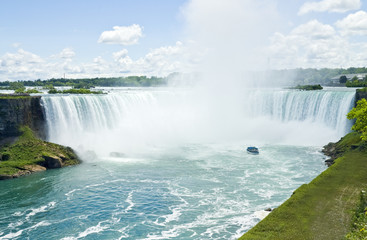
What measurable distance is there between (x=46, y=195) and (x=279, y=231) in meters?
20.3


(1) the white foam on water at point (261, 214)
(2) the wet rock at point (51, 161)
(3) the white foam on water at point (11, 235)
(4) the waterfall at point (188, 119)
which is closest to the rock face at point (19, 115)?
(4) the waterfall at point (188, 119)

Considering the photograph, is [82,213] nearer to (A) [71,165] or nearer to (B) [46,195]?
(B) [46,195]

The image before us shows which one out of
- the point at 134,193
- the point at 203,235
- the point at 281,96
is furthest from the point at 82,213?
the point at 281,96

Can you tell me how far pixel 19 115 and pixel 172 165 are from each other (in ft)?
66.1

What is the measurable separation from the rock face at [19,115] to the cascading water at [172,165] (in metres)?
1.36

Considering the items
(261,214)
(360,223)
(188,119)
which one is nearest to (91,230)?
(261,214)

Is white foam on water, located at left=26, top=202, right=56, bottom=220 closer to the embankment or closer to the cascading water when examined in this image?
the cascading water

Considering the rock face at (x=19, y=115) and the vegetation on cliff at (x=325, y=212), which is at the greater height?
the rock face at (x=19, y=115)

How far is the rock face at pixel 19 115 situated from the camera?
40781 millimetres

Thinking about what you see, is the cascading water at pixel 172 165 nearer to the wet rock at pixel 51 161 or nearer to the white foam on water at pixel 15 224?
the white foam on water at pixel 15 224

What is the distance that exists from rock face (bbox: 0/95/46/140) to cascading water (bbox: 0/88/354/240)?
1.36 metres

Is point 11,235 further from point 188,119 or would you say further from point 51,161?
point 188,119

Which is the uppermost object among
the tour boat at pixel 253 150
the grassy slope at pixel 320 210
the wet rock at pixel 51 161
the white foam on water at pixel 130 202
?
the grassy slope at pixel 320 210

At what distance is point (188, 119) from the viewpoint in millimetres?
67375
